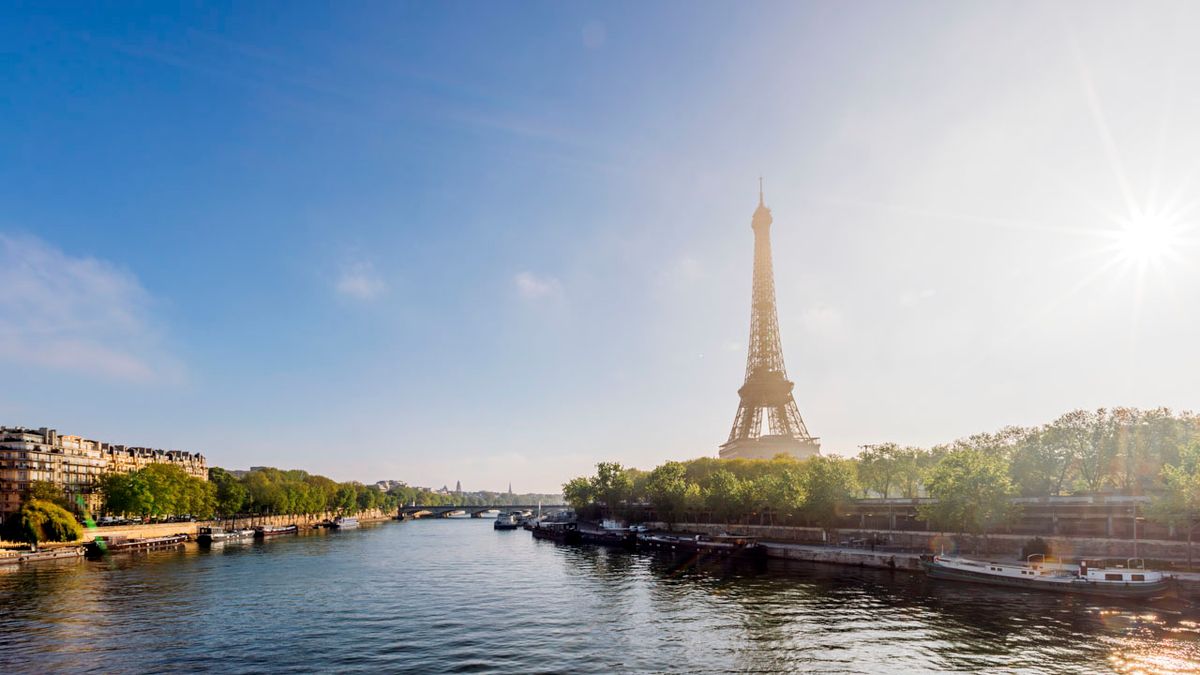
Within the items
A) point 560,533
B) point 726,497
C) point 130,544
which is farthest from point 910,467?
point 130,544

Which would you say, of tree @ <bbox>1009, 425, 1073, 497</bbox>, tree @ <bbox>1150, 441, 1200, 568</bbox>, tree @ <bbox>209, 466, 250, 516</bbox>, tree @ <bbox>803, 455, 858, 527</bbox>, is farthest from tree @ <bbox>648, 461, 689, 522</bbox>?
tree @ <bbox>209, 466, 250, 516</bbox>

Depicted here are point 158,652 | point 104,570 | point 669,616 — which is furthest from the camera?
point 104,570

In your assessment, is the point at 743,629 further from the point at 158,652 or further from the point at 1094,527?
the point at 1094,527

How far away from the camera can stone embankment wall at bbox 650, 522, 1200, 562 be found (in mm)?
66250

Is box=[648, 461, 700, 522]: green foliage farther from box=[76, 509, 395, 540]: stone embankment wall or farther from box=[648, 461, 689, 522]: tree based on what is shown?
box=[76, 509, 395, 540]: stone embankment wall

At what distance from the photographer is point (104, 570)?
3162 inches

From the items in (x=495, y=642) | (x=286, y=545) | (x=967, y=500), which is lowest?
(x=286, y=545)

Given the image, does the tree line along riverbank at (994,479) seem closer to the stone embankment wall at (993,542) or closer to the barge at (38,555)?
the stone embankment wall at (993,542)

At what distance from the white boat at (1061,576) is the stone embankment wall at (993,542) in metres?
5.90

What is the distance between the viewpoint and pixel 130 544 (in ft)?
375

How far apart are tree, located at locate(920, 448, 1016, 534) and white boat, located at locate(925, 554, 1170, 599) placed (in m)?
6.31

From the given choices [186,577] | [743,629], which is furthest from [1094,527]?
[186,577]

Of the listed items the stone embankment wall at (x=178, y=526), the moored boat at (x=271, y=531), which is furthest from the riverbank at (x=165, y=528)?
the moored boat at (x=271, y=531)

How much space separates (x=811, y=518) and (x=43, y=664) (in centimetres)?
9294
